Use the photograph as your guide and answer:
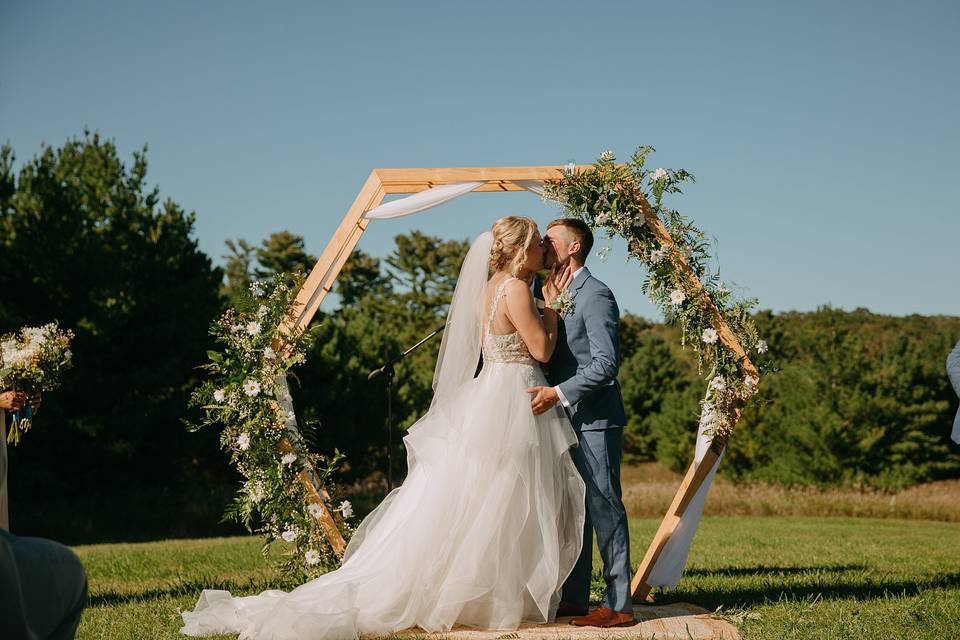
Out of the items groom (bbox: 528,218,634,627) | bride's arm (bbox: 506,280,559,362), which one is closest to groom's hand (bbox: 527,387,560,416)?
groom (bbox: 528,218,634,627)

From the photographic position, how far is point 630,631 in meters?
5.33

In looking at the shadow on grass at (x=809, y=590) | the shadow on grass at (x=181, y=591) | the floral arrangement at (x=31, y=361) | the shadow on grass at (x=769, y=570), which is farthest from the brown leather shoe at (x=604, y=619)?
the floral arrangement at (x=31, y=361)

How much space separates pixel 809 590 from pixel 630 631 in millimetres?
2528

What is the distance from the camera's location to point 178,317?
852 inches

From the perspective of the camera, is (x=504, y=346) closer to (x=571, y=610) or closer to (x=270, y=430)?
(x=571, y=610)

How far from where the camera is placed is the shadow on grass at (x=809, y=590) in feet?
21.7

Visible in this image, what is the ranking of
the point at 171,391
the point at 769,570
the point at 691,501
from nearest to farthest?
the point at 691,501, the point at 769,570, the point at 171,391

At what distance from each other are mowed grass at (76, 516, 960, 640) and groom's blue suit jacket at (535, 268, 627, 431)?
5.29 feet

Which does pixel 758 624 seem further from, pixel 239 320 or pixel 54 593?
pixel 54 593

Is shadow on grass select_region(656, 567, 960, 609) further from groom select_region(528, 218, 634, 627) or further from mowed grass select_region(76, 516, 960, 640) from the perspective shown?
groom select_region(528, 218, 634, 627)

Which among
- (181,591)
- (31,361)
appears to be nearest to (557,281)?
(31,361)

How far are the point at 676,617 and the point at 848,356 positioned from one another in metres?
23.8

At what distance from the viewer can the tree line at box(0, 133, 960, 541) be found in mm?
19625

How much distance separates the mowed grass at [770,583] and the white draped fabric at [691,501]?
1.18ft
